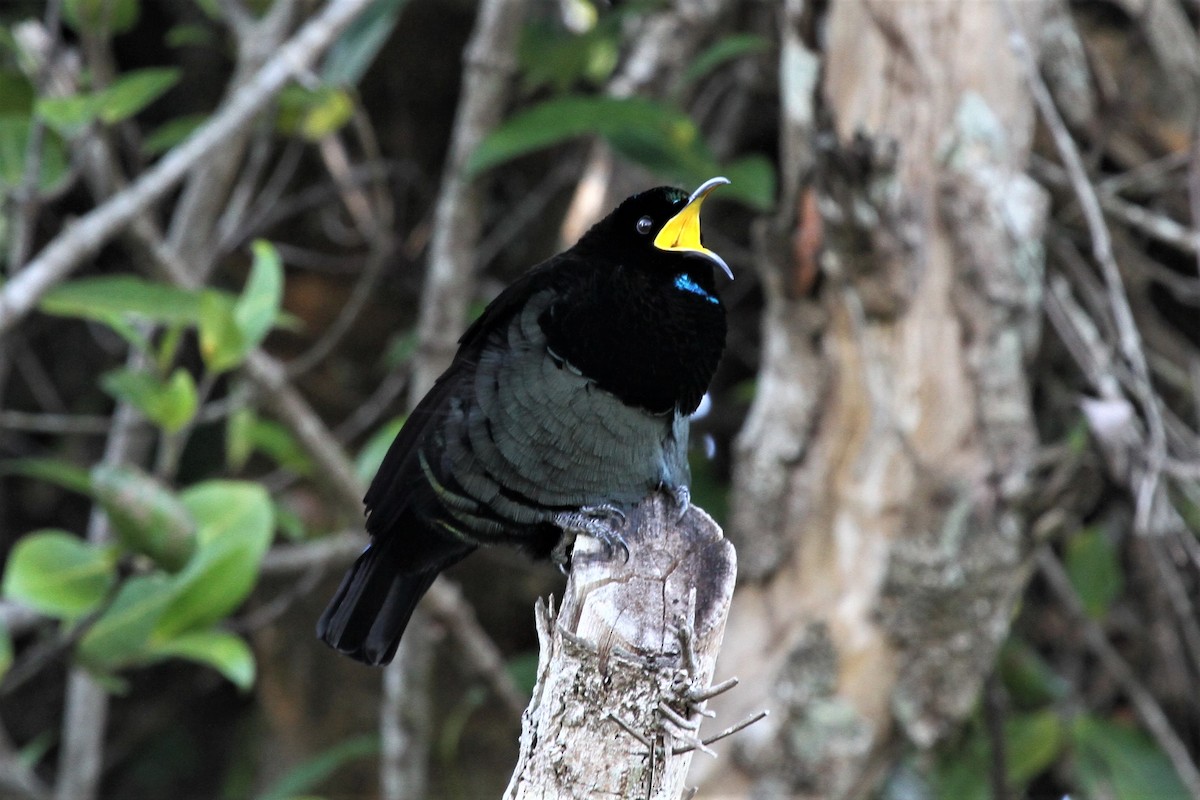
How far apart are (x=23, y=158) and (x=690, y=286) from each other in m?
1.80

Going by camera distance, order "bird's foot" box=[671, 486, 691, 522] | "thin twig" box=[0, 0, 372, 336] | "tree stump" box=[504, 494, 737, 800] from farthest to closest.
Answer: "thin twig" box=[0, 0, 372, 336], "bird's foot" box=[671, 486, 691, 522], "tree stump" box=[504, 494, 737, 800]

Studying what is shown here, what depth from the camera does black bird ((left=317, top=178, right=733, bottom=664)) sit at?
2.11 m

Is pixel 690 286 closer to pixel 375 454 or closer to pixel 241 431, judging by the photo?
pixel 375 454

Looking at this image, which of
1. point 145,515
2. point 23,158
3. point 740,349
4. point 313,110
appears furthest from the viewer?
point 740,349

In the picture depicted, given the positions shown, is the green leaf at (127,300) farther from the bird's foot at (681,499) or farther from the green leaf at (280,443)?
the bird's foot at (681,499)

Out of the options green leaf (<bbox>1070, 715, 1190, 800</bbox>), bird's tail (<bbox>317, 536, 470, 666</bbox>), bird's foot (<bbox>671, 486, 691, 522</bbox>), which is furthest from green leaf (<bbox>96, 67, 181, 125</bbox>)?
green leaf (<bbox>1070, 715, 1190, 800</bbox>)

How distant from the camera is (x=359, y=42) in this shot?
3.53 meters

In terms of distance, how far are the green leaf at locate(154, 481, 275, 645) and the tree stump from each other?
1411mm

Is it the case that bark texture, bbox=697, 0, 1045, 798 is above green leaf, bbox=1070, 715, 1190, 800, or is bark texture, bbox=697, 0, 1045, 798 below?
above

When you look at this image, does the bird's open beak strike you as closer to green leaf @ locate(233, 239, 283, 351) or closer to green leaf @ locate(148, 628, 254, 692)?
green leaf @ locate(233, 239, 283, 351)

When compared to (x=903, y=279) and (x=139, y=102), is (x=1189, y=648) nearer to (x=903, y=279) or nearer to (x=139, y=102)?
(x=903, y=279)

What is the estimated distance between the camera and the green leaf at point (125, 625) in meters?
2.80

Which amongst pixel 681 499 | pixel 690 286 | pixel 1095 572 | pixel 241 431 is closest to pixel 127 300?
Result: pixel 241 431

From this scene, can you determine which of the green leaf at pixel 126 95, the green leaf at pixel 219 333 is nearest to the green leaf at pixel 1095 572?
the green leaf at pixel 219 333
